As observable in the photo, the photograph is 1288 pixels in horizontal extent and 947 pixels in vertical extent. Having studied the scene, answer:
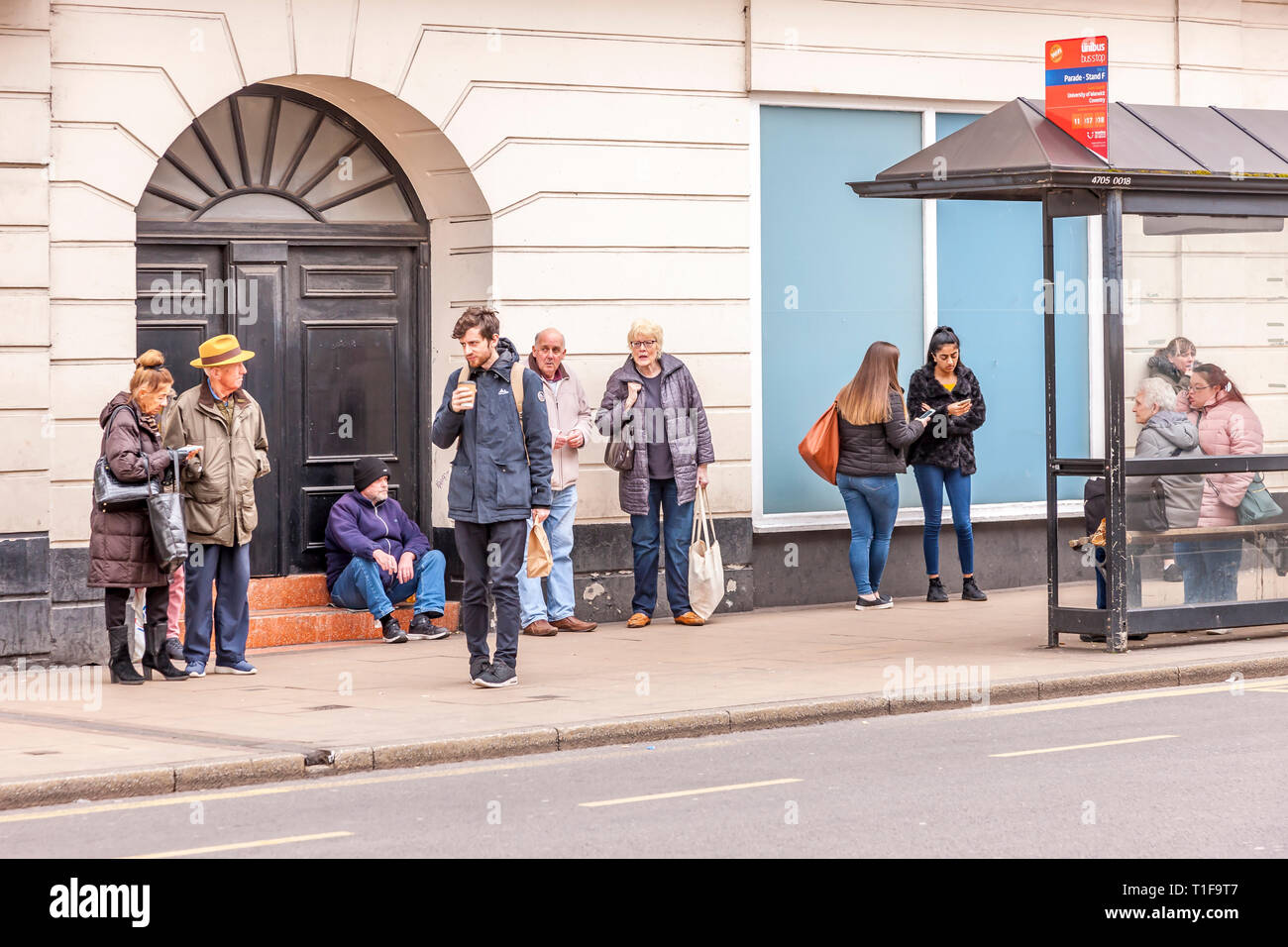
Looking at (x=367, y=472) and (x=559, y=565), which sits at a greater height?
(x=367, y=472)

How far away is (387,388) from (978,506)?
506 centimetres

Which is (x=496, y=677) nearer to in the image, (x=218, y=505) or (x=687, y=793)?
(x=218, y=505)

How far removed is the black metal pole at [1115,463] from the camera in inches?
470

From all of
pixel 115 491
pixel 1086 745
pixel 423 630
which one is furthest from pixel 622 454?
pixel 1086 745

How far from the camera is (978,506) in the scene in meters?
15.8

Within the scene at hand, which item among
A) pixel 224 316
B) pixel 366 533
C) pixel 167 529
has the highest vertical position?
pixel 224 316

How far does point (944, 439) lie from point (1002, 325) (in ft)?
4.87

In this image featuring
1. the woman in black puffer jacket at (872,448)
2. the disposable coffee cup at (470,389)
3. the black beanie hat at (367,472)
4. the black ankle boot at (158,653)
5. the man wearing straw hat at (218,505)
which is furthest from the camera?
the woman in black puffer jacket at (872,448)

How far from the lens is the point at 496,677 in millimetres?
10711

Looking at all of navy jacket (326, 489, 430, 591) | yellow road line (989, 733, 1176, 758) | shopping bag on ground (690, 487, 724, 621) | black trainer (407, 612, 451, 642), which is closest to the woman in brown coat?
navy jacket (326, 489, 430, 591)

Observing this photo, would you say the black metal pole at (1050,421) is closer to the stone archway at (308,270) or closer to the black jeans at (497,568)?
the black jeans at (497,568)

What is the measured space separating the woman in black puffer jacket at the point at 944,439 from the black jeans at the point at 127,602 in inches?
246

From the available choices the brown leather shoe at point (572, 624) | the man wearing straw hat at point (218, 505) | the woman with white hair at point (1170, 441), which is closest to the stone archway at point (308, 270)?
the brown leather shoe at point (572, 624)
